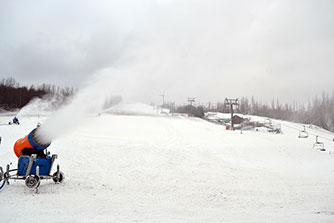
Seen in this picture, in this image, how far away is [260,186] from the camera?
11117mm

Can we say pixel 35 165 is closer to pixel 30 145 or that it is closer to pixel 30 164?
pixel 30 164

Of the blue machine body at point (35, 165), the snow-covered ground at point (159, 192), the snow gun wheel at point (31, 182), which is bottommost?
the snow-covered ground at point (159, 192)

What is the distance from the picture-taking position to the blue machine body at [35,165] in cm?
830

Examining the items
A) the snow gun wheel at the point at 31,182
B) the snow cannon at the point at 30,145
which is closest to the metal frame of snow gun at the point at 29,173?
the snow gun wheel at the point at 31,182

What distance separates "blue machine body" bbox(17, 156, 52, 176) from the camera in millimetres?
8297

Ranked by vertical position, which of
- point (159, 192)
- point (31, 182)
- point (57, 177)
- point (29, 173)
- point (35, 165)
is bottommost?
point (159, 192)

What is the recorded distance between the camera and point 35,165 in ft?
27.6

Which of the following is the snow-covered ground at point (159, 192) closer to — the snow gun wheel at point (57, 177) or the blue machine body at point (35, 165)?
the snow gun wheel at point (57, 177)

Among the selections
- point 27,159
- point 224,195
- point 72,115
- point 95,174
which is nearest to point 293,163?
point 224,195

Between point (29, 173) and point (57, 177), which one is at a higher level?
point (29, 173)

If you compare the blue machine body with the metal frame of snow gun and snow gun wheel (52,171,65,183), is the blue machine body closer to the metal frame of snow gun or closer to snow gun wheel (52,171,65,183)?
the metal frame of snow gun

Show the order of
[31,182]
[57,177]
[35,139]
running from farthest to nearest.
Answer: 1. [57,177]
2. [35,139]
3. [31,182]

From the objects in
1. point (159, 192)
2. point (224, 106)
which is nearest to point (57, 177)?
point (159, 192)

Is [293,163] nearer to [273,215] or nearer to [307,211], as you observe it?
[307,211]
